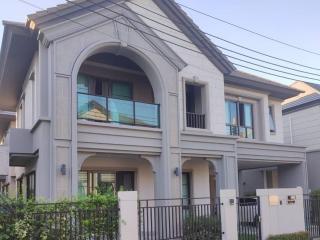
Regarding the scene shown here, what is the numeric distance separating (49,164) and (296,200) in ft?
28.4

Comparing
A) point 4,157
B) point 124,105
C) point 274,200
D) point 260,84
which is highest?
point 260,84

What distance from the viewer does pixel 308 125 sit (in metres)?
25.7

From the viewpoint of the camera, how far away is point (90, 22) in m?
14.6

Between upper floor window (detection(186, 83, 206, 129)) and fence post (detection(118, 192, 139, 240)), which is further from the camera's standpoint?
upper floor window (detection(186, 83, 206, 129))

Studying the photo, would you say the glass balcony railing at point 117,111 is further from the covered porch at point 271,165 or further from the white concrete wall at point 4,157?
the covered porch at point 271,165

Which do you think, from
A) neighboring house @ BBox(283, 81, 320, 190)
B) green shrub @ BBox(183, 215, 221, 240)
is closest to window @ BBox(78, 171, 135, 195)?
green shrub @ BBox(183, 215, 221, 240)

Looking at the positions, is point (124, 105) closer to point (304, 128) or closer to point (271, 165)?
point (271, 165)

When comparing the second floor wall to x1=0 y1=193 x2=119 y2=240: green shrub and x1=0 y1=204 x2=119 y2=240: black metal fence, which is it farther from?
x1=0 y1=204 x2=119 y2=240: black metal fence

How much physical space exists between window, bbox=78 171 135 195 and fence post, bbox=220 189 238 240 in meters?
4.24

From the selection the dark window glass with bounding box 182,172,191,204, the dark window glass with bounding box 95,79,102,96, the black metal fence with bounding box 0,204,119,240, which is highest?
the dark window glass with bounding box 95,79,102,96

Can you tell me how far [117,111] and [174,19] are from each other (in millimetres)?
4974

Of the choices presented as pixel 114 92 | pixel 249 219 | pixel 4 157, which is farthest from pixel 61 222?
pixel 114 92

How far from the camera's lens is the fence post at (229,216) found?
44.4 feet

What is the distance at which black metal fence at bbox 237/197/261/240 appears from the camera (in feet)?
46.4
